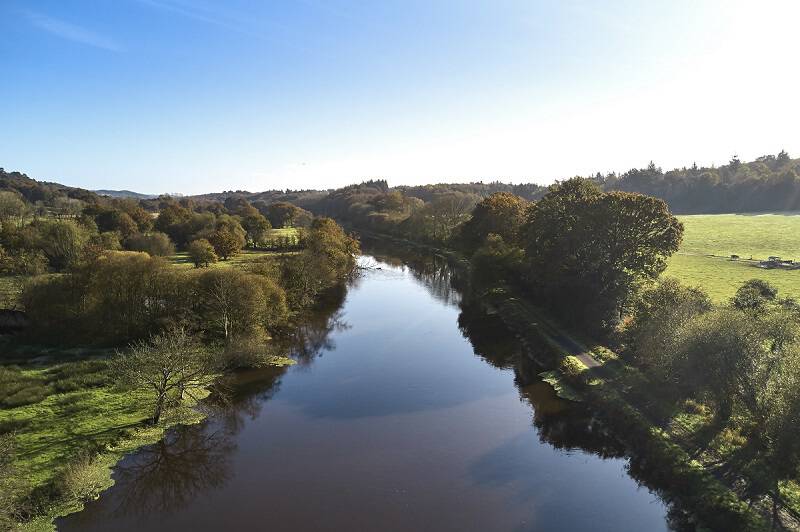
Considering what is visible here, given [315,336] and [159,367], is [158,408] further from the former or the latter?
[315,336]

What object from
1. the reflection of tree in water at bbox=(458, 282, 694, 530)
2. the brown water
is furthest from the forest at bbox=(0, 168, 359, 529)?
the reflection of tree in water at bbox=(458, 282, 694, 530)

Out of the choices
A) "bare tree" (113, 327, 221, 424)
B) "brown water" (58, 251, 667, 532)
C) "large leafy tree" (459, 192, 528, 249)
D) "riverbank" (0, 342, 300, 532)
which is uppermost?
"large leafy tree" (459, 192, 528, 249)

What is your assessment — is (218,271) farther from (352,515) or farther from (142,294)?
(352,515)

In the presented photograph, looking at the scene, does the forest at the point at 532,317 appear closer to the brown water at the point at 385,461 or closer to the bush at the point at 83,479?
the bush at the point at 83,479

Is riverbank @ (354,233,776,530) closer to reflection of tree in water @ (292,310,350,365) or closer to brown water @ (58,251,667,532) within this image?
brown water @ (58,251,667,532)

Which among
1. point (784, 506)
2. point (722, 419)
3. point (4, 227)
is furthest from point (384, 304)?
point (4, 227)

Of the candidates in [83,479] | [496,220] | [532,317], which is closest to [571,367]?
[532,317]

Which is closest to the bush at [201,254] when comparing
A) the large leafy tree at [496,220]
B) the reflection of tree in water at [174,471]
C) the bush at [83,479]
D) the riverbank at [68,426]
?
the riverbank at [68,426]
